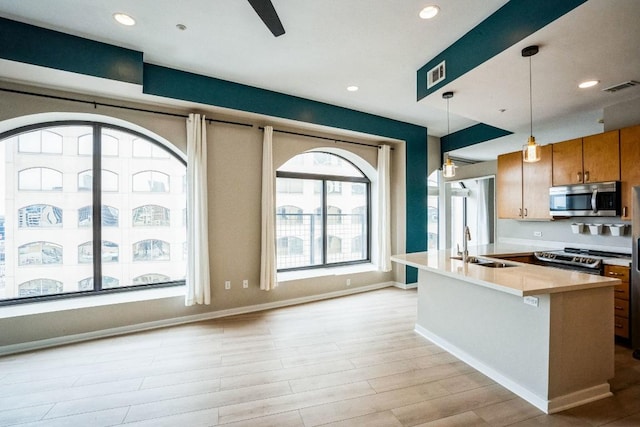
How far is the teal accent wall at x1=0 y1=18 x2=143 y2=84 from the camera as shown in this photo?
2.55 m

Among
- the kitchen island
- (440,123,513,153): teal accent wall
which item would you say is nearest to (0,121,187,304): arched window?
the kitchen island

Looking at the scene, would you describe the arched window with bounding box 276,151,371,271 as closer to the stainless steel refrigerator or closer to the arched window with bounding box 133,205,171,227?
the arched window with bounding box 133,205,171,227

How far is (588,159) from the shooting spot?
11.6 ft

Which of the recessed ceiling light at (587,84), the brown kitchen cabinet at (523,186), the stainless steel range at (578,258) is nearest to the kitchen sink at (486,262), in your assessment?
the stainless steel range at (578,258)

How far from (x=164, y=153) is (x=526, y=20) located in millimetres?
4236

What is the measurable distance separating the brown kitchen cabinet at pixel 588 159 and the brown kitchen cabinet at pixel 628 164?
0.05 meters

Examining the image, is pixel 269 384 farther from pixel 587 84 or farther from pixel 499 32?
pixel 587 84

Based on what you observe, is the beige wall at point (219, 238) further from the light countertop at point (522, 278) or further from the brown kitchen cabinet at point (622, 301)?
the brown kitchen cabinet at point (622, 301)

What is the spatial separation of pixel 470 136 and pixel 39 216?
6.83 metres

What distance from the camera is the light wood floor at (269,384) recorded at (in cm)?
201

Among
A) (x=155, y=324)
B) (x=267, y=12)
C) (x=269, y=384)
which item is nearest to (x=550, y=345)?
(x=269, y=384)

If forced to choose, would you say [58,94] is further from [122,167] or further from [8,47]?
[122,167]

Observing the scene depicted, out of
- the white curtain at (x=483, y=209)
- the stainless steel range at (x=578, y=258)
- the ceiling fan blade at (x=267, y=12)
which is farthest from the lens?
the white curtain at (x=483, y=209)

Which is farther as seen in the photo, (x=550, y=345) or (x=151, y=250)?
(x=151, y=250)
